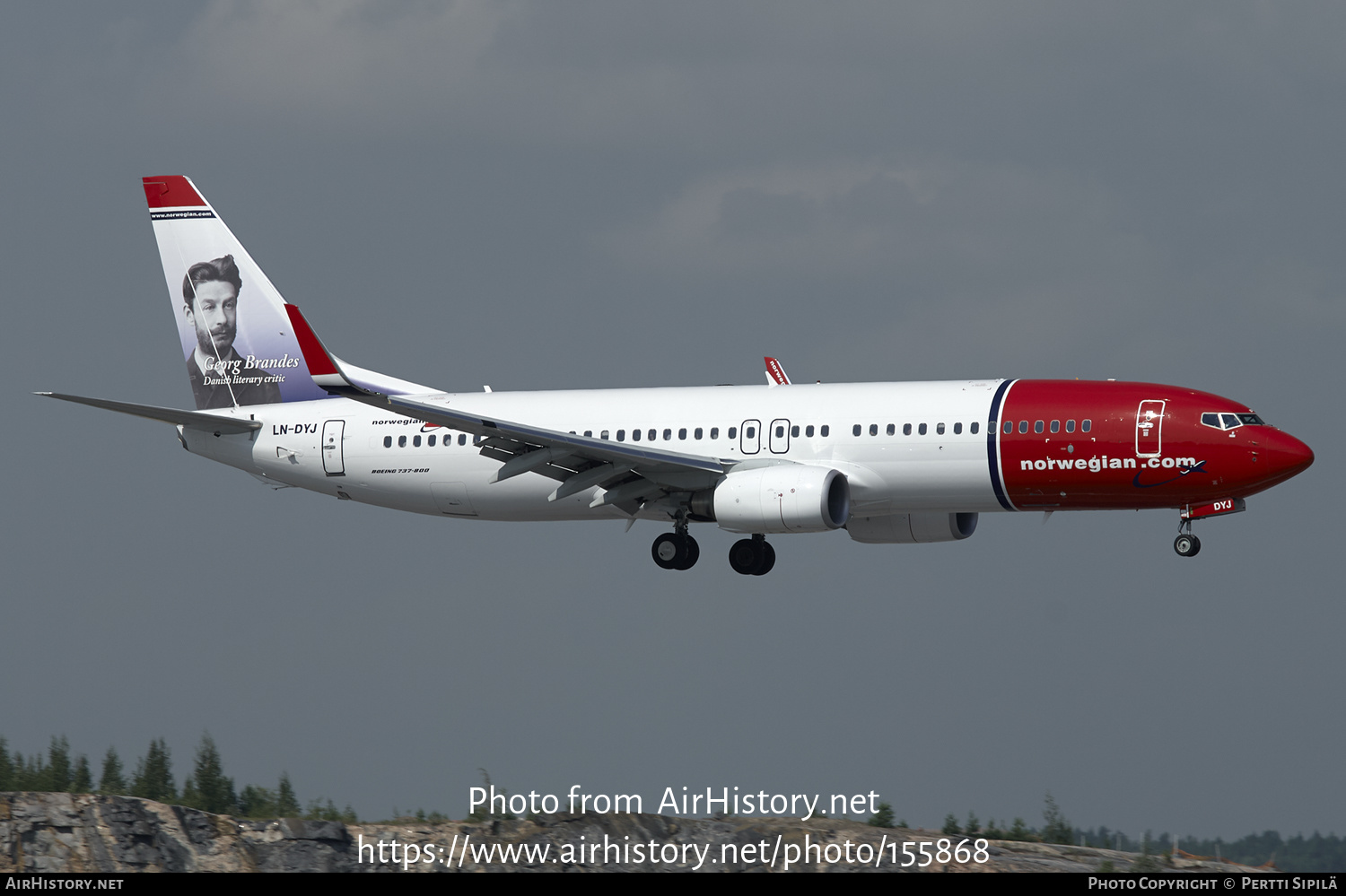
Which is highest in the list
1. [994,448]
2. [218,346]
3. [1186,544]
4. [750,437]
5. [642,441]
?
[218,346]

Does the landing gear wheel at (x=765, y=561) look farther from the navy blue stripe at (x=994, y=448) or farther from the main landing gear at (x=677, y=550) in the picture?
the navy blue stripe at (x=994, y=448)

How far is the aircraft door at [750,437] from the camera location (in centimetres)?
4522

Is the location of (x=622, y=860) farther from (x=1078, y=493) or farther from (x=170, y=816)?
(x=1078, y=493)

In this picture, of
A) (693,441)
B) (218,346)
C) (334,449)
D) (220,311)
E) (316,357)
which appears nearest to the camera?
(316,357)

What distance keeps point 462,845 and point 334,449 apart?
18.6 metres

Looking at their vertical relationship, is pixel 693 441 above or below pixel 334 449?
below

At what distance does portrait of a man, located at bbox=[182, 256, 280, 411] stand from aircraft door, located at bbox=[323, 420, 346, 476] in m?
2.66

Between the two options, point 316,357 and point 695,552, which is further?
point 695,552

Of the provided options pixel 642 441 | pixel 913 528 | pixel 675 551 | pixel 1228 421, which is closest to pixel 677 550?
pixel 675 551

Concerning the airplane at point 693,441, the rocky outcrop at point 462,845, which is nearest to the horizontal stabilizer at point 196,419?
the airplane at point 693,441

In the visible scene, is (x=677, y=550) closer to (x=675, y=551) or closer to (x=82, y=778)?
(x=675, y=551)

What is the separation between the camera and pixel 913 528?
48.3 m

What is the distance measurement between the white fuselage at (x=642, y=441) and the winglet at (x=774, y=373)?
3.53m
